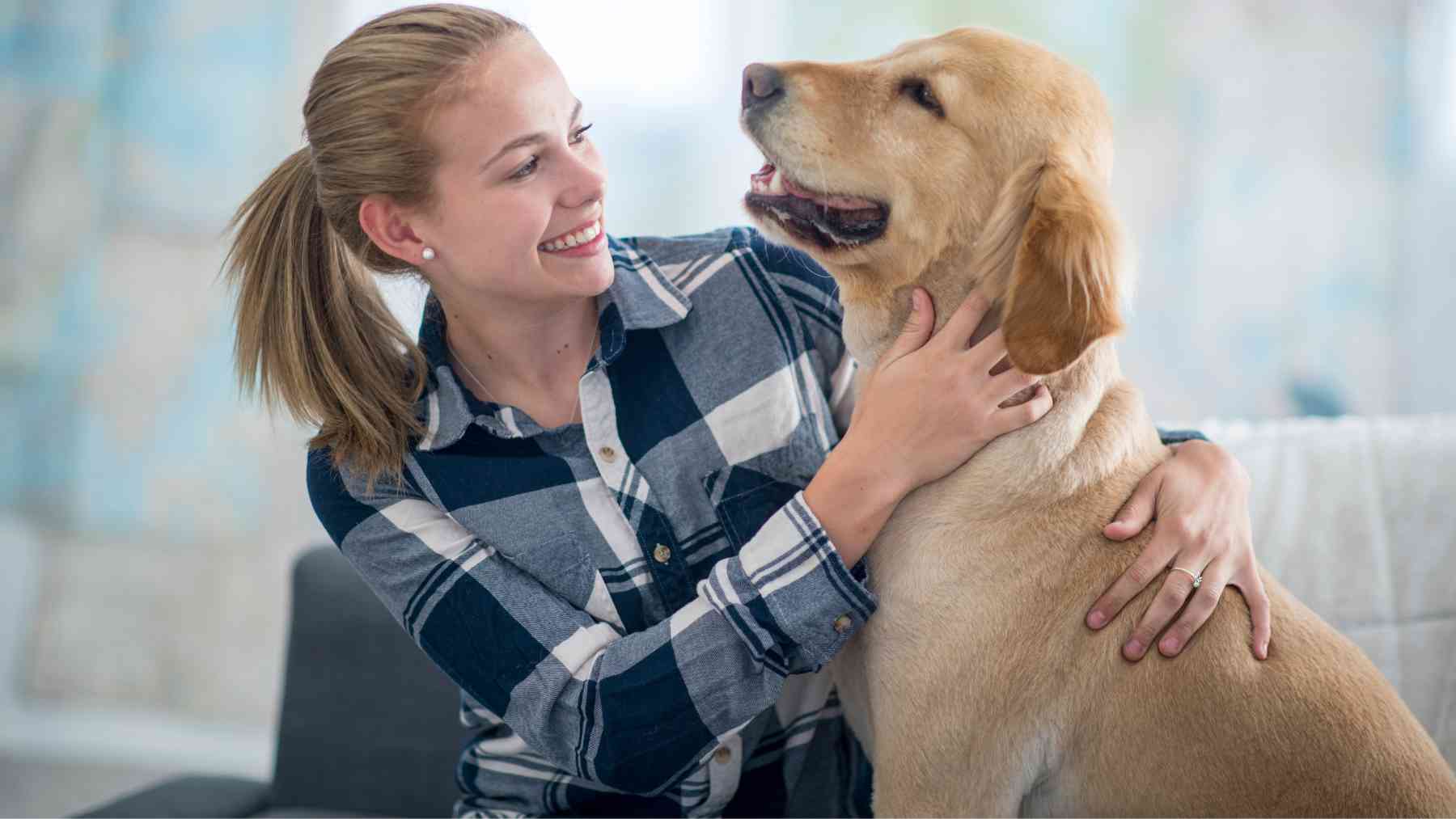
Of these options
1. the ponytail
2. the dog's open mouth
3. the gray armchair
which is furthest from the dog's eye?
the gray armchair

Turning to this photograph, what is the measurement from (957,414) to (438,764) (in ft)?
3.95

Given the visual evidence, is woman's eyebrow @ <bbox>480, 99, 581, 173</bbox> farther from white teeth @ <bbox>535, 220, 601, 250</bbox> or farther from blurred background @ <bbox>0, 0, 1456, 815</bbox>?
blurred background @ <bbox>0, 0, 1456, 815</bbox>

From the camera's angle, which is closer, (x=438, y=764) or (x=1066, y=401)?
(x=1066, y=401)

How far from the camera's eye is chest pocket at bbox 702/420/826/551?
1.30m

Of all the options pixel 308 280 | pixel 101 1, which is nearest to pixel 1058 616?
pixel 308 280

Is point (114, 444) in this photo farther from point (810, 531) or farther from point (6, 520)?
point (810, 531)

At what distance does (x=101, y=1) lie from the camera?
2.59 meters

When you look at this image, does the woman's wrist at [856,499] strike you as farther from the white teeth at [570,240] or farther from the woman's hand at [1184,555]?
the white teeth at [570,240]

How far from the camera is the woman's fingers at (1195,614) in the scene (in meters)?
1.06

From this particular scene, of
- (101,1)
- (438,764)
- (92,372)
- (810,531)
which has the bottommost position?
(438,764)

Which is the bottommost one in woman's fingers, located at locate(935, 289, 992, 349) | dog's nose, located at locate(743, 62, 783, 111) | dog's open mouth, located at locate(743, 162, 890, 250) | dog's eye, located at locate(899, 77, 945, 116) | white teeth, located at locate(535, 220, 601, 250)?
woman's fingers, located at locate(935, 289, 992, 349)

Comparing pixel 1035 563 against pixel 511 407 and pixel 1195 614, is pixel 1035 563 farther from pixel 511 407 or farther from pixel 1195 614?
pixel 511 407

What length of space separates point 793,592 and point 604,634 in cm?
28

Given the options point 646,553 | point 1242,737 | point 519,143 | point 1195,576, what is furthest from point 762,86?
point 1242,737
